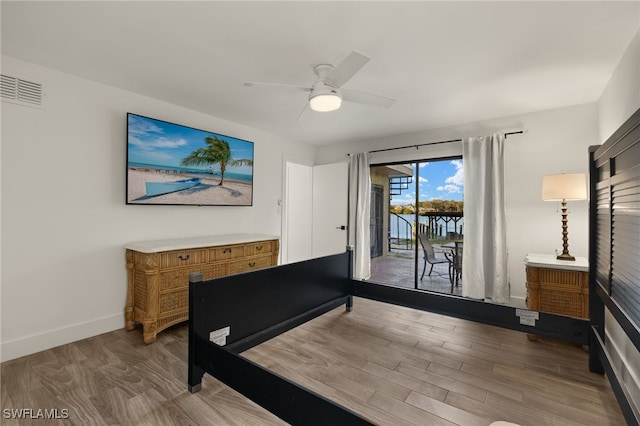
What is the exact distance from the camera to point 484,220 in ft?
11.8

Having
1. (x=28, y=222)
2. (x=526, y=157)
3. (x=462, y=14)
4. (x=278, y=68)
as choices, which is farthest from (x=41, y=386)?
(x=526, y=157)

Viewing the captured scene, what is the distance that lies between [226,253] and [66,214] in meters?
1.40

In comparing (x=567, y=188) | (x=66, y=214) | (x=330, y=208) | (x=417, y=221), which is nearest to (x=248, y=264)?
(x=66, y=214)

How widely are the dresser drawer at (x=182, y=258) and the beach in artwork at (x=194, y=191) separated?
0.68m

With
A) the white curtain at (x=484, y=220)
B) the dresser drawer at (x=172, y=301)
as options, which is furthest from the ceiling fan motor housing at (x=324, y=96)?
the white curtain at (x=484, y=220)

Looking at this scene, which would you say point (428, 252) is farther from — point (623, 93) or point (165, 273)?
point (165, 273)

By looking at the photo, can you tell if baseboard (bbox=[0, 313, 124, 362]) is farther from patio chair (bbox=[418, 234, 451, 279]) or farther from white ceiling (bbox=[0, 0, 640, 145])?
patio chair (bbox=[418, 234, 451, 279])

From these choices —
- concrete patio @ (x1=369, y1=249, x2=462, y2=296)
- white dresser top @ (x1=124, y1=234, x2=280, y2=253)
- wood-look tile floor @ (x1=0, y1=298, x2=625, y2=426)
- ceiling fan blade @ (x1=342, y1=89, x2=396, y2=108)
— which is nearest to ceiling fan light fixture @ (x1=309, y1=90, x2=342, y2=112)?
ceiling fan blade @ (x1=342, y1=89, x2=396, y2=108)

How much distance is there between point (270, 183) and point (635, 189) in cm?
379

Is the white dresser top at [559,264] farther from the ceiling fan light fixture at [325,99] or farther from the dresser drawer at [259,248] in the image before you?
the dresser drawer at [259,248]

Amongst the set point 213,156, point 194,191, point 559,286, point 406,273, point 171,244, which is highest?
point 213,156

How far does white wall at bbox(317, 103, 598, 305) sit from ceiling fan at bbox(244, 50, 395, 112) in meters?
2.15

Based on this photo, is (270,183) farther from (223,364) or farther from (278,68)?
(223,364)

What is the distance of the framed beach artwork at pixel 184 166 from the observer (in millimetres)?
2846
